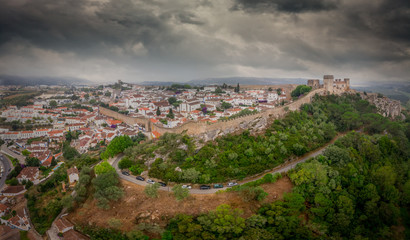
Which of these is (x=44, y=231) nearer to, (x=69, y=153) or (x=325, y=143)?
(x=69, y=153)

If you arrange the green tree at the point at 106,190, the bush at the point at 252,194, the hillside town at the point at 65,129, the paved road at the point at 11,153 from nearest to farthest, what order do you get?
the bush at the point at 252,194
the green tree at the point at 106,190
the hillside town at the point at 65,129
the paved road at the point at 11,153

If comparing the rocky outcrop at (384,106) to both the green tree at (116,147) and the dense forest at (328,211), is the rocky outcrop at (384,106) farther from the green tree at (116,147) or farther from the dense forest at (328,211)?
the green tree at (116,147)

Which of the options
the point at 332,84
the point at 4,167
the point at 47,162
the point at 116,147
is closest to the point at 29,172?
the point at 47,162

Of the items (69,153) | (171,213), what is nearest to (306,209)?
(171,213)

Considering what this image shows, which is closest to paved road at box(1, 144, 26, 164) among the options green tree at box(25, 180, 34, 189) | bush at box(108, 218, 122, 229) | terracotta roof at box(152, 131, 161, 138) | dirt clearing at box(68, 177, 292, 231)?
green tree at box(25, 180, 34, 189)

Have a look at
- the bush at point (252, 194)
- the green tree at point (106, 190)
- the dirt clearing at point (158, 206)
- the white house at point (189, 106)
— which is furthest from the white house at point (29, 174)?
the bush at point (252, 194)

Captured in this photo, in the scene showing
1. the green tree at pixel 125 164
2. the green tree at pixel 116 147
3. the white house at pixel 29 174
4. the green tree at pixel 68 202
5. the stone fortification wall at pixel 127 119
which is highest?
the stone fortification wall at pixel 127 119

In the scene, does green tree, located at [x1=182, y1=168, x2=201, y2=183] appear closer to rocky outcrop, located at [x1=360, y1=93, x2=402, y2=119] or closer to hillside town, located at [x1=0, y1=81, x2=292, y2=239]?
hillside town, located at [x1=0, y1=81, x2=292, y2=239]
